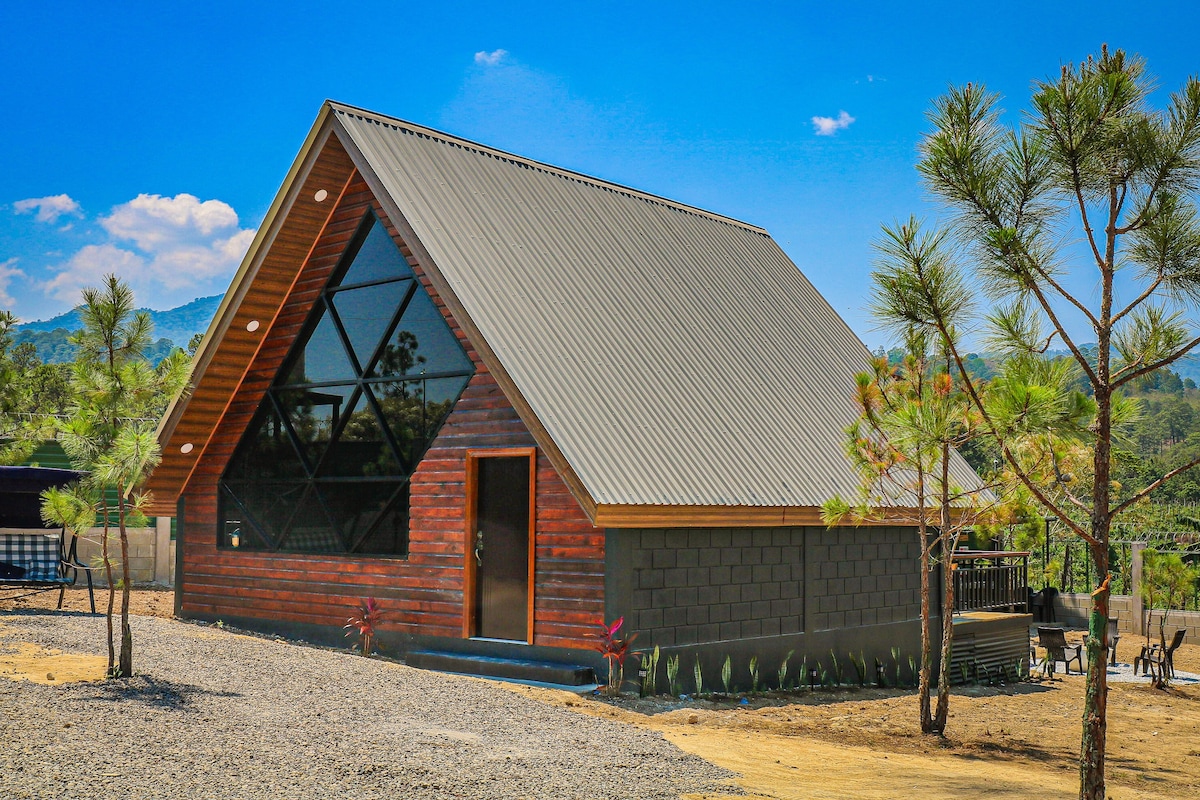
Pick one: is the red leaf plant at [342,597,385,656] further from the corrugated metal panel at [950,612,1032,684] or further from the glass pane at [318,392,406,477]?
the corrugated metal panel at [950,612,1032,684]

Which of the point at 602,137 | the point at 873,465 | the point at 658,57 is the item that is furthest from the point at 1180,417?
the point at 873,465

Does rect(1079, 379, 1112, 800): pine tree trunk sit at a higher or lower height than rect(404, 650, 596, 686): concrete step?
higher

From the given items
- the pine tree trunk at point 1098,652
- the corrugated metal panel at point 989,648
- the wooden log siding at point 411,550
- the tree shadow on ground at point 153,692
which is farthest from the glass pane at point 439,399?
the corrugated metal panel at point 989,648

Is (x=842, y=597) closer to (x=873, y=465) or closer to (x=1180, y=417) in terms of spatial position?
(x=873, y=465)

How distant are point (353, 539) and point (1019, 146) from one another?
8.49 meters

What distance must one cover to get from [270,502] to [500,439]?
161 inches

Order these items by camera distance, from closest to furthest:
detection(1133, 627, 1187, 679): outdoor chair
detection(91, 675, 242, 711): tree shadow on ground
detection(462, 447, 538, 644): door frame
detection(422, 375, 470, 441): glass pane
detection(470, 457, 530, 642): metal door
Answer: detection(91, 675, 242, 711): tree shadow on ground < detection(462, 447, 538, 644): door frame < detection(470, 457, 530, 642): metal door < detection(422, 375, 470, 441): glass pane < detection(1133, 627, 1187, 679): outdoor chair

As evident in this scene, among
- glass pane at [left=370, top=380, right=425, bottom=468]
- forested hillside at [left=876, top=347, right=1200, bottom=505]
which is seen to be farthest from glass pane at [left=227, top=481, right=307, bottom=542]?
forested hillside at [left=876, top=347, right=1200, bottom=505]

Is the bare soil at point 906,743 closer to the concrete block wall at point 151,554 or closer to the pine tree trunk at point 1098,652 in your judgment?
the pine tree trunk at point 1098,652

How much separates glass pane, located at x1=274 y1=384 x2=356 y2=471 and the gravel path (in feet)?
12.4

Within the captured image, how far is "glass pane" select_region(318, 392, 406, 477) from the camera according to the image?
38.9 feet

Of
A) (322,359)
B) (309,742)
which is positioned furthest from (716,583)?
(322,359)

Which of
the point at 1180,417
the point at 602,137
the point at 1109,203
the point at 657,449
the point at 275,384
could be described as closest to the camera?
the point at 1109,203

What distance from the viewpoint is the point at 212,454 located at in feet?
45.9
